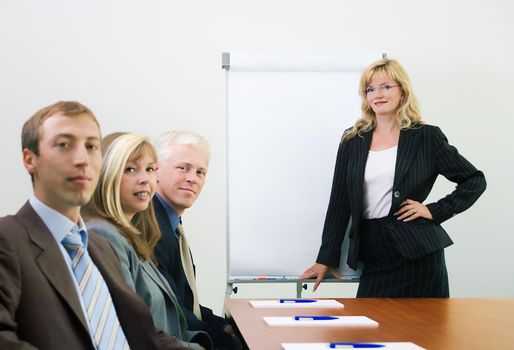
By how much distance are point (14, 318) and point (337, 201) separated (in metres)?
2.66

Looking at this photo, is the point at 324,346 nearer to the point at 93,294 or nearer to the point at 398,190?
the point at 93,294

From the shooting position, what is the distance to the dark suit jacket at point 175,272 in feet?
8.50

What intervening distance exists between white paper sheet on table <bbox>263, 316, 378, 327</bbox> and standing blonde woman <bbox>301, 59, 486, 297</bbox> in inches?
44.3

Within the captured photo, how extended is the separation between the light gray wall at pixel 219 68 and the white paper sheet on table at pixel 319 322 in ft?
8.57

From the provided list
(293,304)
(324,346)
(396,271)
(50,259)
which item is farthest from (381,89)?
(50,259)

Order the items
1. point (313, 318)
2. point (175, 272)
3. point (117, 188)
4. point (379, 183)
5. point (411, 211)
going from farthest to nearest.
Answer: point (379, 183)
point (411, 211)
point (175, 272)
point (313, 318)
point (117, 188)

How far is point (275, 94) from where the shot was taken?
4168mm

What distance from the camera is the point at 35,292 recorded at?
1304mm

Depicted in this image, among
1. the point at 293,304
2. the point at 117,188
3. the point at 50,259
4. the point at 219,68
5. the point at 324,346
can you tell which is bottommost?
the point at 293,304

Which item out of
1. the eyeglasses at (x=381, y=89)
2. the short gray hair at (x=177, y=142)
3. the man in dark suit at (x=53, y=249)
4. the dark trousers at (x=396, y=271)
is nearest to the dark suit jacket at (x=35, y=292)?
the man in dark suit at (x=53, y=249)

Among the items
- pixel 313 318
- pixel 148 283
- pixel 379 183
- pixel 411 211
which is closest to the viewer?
pixel 148 283

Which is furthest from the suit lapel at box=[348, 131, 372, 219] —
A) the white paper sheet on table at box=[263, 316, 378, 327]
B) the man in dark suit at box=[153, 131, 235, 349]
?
the white paper sheet on table at box=[263, 316, 378, 327]

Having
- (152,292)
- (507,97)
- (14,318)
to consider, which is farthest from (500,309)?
(507,97)

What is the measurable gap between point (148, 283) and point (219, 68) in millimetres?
2976
